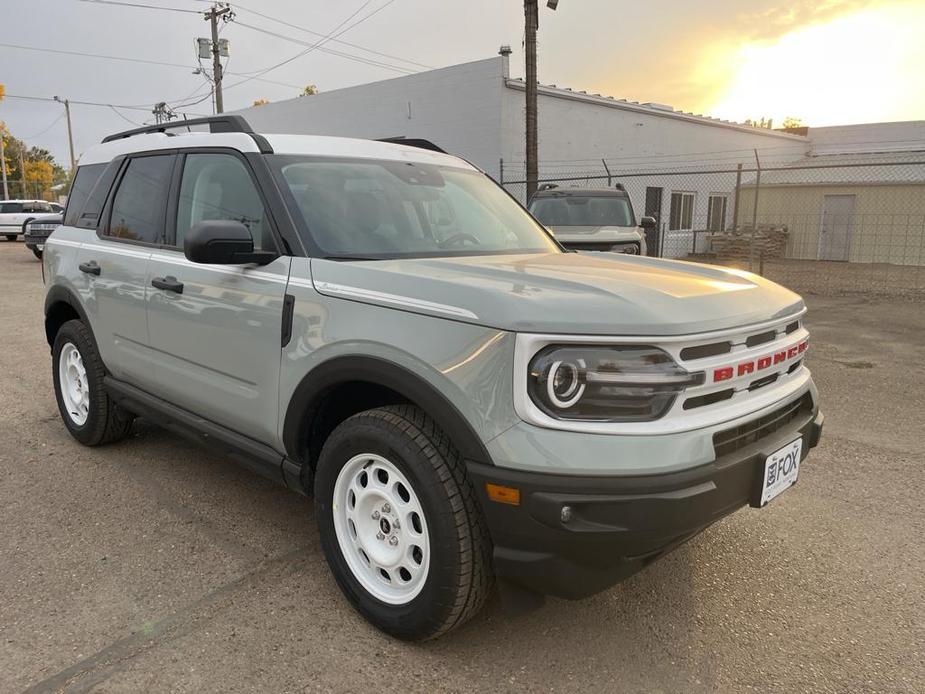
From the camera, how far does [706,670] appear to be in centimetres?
242

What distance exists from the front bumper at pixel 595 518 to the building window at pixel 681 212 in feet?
73.7

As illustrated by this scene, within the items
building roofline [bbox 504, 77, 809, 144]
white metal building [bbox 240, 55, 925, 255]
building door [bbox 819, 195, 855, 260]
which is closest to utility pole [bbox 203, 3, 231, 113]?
white metal building [bbox 240, 55, 925, 255]

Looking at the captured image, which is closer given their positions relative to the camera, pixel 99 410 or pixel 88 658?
pixel 88 658

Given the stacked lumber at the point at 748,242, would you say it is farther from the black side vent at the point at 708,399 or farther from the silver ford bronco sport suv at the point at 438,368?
the black side vent at the point at 708,399

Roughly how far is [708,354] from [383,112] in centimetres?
2071

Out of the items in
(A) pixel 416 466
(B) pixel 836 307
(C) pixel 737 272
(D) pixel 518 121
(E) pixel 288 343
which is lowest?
(B) pixel 836 307

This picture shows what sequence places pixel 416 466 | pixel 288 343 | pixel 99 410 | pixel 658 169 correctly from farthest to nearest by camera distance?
pixel 658 169
pixel 99 410
pixel 288 343
pixel 416 466

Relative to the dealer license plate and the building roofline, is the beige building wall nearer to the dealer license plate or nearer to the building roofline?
the building roofline

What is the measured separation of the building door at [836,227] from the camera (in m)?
22.4

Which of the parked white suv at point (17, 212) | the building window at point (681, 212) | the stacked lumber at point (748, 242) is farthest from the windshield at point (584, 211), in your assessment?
the parked white suv at point (17, 212)

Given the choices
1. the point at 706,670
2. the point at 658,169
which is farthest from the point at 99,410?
the point at 658,169

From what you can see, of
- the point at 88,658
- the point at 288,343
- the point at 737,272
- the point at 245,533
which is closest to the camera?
the point at 88,658

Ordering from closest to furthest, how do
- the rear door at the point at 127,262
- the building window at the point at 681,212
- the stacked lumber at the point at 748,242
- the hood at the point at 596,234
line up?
the rear door at the point at 127,262 → the hood at the point at 596,234 → the stacked lumber at the point at 748,242 → the building window at the point at 681,212

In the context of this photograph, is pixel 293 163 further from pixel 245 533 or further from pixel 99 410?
pixel 99 410
